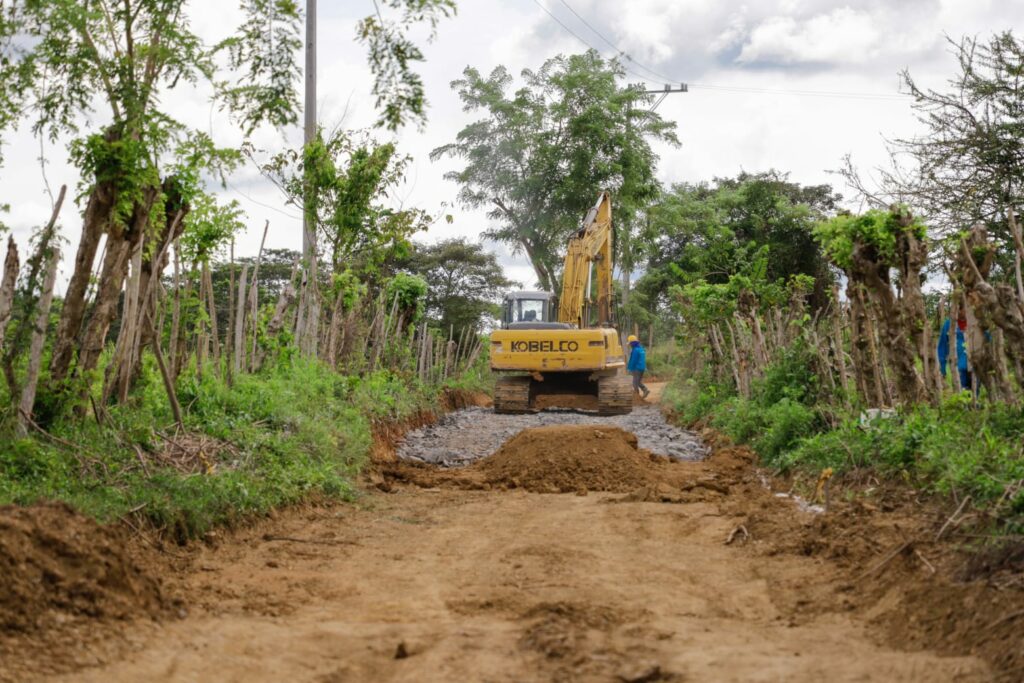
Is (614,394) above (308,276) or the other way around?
the other way around

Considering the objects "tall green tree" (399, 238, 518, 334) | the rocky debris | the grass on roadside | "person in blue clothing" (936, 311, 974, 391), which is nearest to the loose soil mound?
the rocky debris

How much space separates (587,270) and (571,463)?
14587mm

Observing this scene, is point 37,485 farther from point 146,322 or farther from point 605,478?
point 605,478

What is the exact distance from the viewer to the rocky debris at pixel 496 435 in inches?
587

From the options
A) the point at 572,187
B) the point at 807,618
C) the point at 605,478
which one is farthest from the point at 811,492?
the point at 572,187

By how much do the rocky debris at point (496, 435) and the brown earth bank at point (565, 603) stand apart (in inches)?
199

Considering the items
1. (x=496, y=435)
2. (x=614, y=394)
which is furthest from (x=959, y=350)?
(x=614, y=394)

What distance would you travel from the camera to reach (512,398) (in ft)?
78.0

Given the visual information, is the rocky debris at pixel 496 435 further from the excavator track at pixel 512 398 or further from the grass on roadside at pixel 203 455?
the grass on roadside at pixel 203 455

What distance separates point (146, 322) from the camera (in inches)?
410

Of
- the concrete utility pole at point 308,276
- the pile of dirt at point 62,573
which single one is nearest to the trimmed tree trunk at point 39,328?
the pile of dirt at point 62,573

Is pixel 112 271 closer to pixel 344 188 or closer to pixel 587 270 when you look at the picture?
pixel 344 188

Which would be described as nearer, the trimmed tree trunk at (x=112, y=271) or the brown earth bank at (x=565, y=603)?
the brown earth bank at (x=565, y=603)

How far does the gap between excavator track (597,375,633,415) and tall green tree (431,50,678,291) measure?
18.5m
